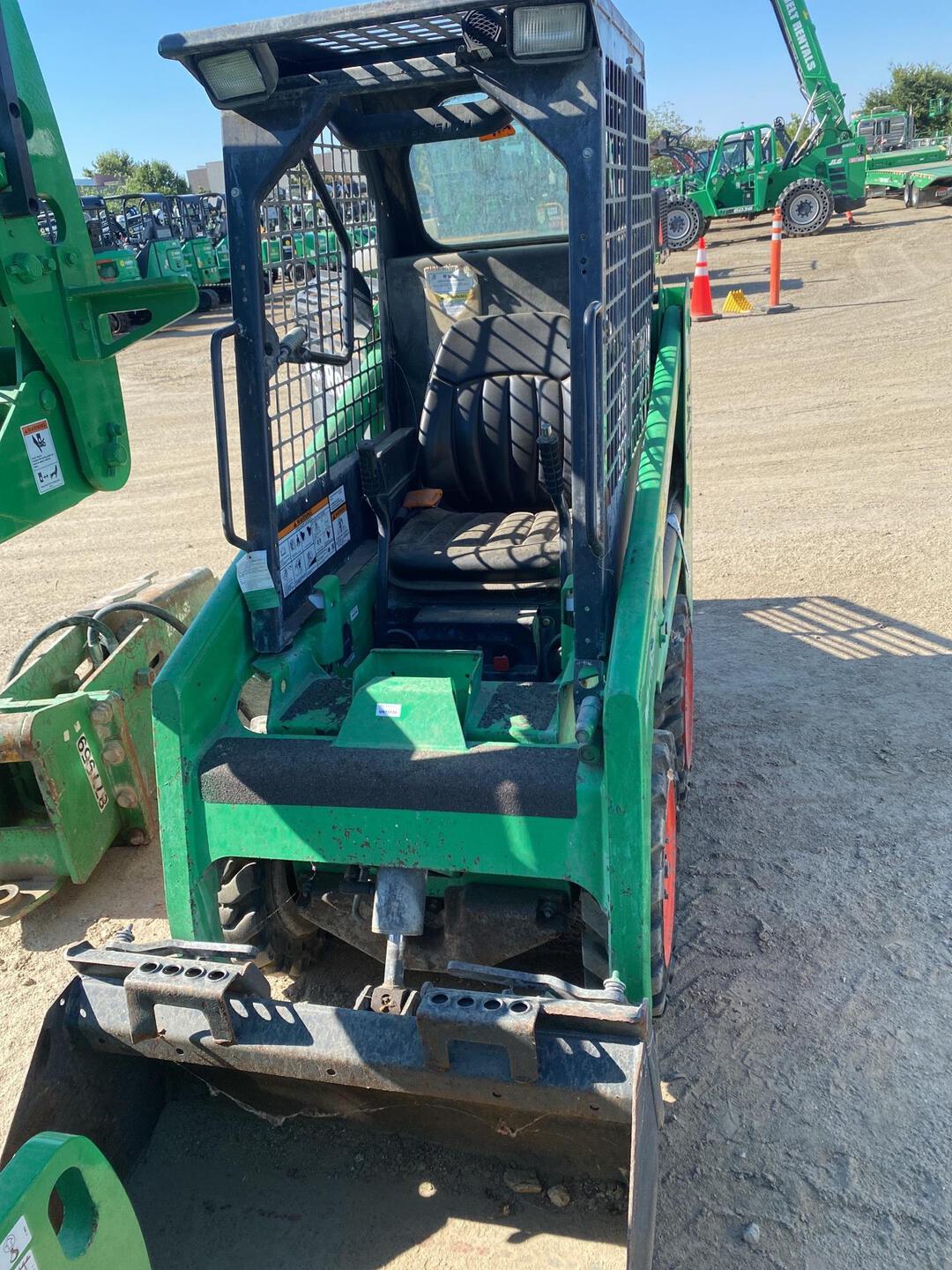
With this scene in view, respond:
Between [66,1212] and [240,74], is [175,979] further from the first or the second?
[240,74]

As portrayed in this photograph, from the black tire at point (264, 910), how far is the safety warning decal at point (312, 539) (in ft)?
2.82

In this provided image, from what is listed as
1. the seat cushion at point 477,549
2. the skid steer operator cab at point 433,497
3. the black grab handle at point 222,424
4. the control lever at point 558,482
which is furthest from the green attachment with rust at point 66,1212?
the seat cushion at point 477,549

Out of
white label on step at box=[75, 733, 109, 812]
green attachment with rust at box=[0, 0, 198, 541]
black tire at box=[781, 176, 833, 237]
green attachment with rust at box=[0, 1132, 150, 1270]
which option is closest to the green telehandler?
black tire at box=[781, 176, 833, 237]

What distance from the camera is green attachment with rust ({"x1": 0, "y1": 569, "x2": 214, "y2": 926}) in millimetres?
3619

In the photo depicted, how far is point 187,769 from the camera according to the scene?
286 centimetres

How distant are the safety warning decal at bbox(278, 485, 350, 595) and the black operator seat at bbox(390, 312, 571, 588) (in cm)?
22

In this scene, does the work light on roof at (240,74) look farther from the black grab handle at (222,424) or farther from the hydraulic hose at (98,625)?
the hydraulic hose at (98,625)

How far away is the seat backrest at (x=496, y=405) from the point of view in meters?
4.03

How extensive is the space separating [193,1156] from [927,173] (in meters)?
25.6

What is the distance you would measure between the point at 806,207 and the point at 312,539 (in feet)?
67.5

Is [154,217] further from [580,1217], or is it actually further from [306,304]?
[580,1217]

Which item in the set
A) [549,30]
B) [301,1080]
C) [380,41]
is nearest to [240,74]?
[380,41]

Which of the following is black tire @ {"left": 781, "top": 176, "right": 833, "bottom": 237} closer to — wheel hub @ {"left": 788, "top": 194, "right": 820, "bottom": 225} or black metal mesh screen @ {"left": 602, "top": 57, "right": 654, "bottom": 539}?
wheel hub @ {"left": 788, "top": 194, "right": 820, "bottom": 225}

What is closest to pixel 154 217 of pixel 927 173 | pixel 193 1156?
pixel 927 173
